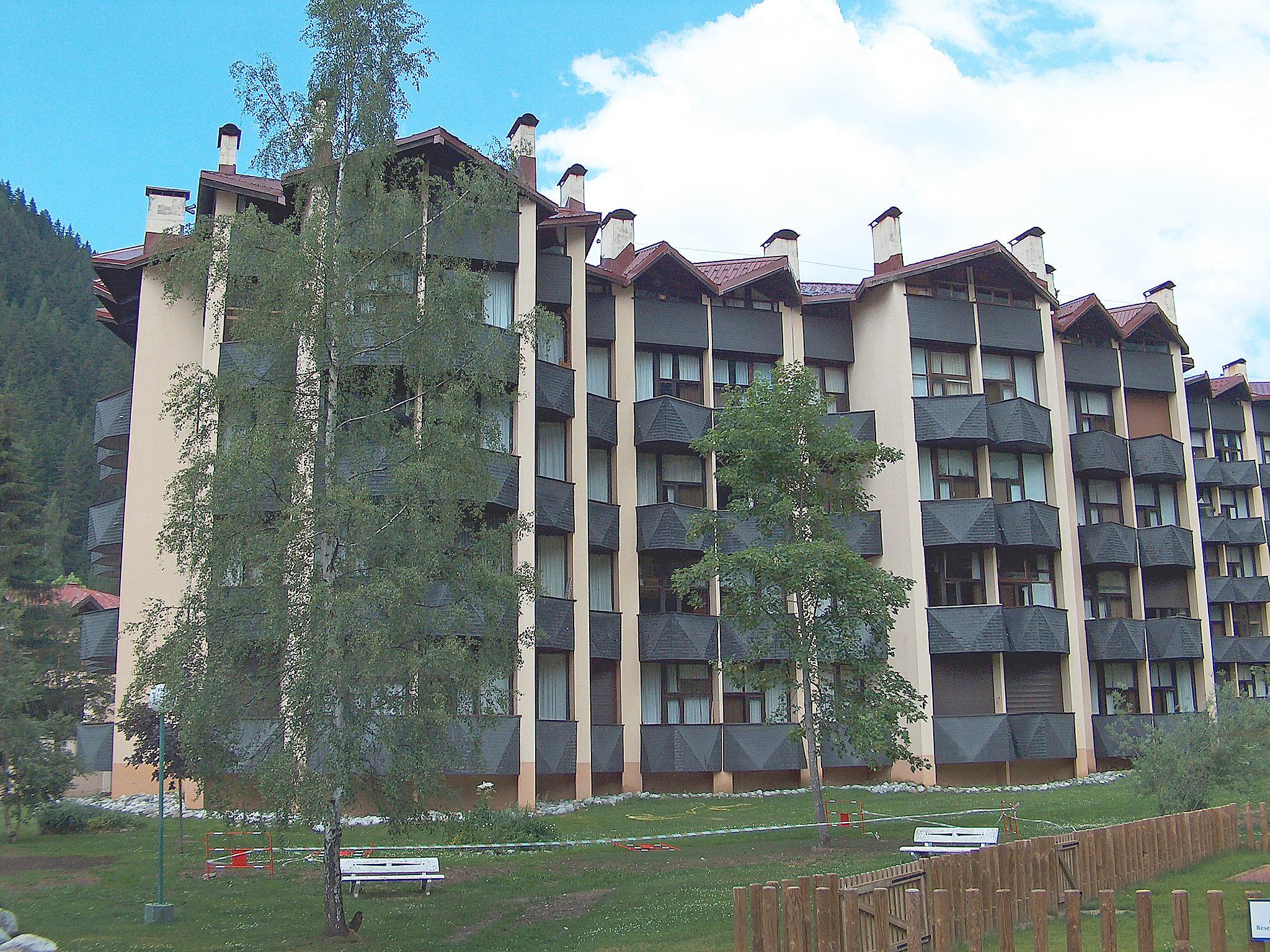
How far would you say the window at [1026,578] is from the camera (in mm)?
39875

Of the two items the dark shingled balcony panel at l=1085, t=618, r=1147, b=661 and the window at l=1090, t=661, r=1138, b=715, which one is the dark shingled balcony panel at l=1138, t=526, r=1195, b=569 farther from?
the window at l=1090, t=661, r=1138, b=715

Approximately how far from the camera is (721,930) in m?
15.1

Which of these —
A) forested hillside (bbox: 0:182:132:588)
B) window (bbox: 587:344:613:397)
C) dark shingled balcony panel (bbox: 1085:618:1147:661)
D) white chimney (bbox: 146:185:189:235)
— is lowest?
dark shingled balcony panel (bbox: 1085:618:1147:661)

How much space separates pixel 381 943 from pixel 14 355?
377 feet

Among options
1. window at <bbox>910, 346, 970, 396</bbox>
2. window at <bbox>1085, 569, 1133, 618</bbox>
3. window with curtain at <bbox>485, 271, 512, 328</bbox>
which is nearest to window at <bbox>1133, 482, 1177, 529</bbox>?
window at <bbox>1085, 569, 1133, 618</bbox>

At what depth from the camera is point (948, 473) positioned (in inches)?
1578

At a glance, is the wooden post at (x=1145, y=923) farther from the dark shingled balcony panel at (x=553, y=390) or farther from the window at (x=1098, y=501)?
the window at (x=1098, y=501)

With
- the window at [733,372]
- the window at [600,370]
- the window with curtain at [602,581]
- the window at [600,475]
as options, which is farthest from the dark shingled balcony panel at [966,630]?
the window at [600,370]

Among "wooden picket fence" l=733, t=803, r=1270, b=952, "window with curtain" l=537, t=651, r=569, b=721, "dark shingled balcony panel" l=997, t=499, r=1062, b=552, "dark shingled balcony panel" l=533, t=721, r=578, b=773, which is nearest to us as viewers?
"wooden picket fence" l=733, t=803, r=1270, b=952

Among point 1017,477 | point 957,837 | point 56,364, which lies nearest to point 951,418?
point 1017,477

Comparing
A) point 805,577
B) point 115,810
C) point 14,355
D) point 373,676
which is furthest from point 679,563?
point 14,355

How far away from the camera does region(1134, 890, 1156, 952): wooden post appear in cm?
1022

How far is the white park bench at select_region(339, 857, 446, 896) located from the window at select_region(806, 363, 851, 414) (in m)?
26.1

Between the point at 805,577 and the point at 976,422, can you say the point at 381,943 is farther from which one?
the point at 976,422
